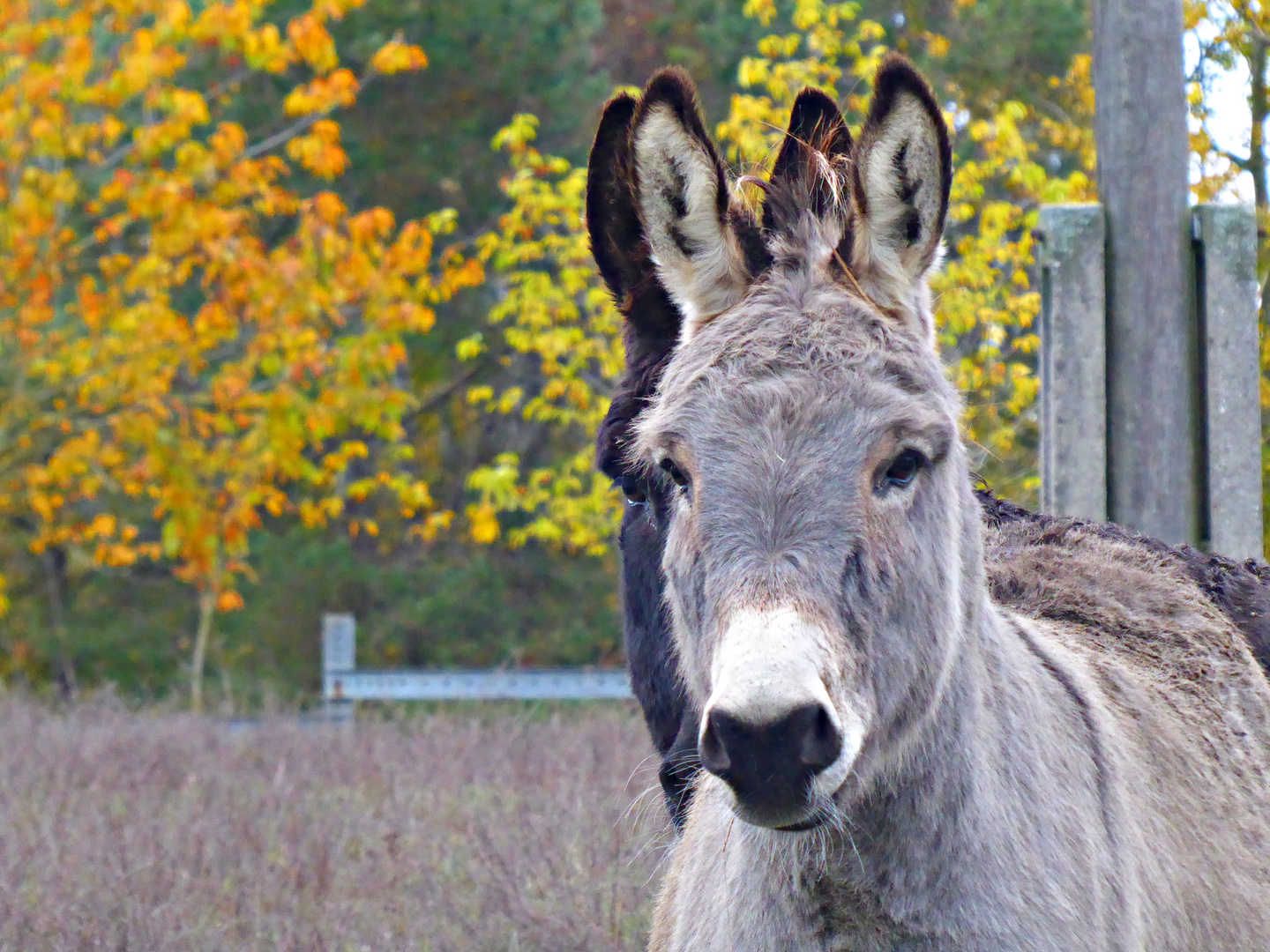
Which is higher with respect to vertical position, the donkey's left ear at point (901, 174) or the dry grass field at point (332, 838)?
the donkey's left ear at point (901, 174)

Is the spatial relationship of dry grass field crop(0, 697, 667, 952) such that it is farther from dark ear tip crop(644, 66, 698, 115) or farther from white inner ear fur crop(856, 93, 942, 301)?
dark ear tip crop(644, 66, 698, 115)

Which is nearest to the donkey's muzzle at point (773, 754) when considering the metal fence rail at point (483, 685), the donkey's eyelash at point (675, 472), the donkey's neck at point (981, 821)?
the donkey's neck at point (981, 821)

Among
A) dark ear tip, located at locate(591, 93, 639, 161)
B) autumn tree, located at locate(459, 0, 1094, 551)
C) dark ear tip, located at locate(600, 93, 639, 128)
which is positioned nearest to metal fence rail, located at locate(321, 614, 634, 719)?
autumn tree, located at locate(459, 0, 1094, 551)

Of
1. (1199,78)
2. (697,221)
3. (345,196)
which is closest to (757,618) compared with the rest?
(697,221)

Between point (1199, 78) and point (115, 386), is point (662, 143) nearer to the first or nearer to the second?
point (1199, 78)

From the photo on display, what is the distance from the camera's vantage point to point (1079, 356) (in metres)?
4.97

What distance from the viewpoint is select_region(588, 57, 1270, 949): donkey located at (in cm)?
220

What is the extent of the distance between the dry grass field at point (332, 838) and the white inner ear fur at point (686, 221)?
1.00 metres

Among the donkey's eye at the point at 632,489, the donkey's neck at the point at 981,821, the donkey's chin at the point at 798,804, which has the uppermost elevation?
the donkey's eye at the point at 632,489

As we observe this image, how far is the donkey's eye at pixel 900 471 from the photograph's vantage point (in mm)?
2355

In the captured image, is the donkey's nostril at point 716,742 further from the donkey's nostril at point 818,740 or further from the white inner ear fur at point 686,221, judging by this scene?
the white inner ear fur at point 686,221

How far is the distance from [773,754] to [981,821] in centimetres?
62

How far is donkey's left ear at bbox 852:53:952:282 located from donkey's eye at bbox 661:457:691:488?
0.50 metres

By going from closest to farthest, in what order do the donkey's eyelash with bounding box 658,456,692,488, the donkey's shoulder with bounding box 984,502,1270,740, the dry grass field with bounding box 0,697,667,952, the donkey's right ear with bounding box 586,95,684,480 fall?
the donkey's eyelash with bounding box 658,456,692,488 → the donkey's shoulder with bounding box 984,502,1270,740 → the donkey's right ear with bounding box 586,95,684,480 → the dry grass field with bounding box 0,697,667,952
